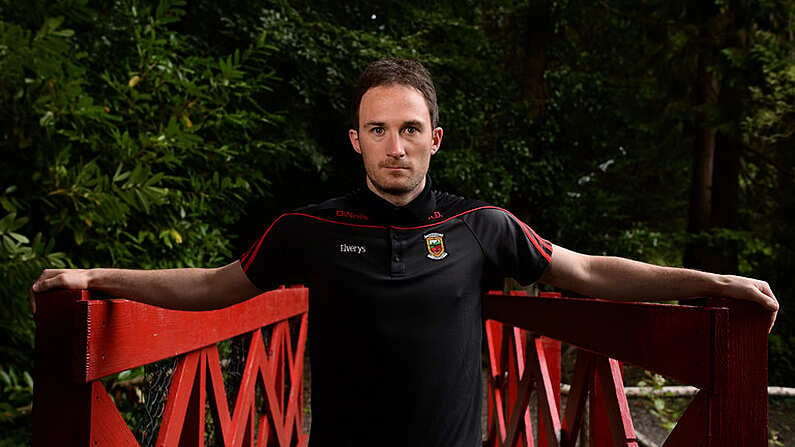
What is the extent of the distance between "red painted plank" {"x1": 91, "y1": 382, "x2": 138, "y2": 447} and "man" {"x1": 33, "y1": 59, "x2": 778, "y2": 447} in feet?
1.22

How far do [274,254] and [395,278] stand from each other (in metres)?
0.39

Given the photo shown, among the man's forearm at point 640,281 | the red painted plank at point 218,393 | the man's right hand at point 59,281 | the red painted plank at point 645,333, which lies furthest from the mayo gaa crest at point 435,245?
the man's right hand at point 59,281

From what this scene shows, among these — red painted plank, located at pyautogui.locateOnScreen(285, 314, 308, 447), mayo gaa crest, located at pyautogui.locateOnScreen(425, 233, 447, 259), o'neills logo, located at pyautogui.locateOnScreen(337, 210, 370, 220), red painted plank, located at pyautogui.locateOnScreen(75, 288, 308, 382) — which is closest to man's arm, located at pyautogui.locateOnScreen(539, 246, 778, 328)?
mayo gaa crest, located at pyautogui.locateOnScreen(425, 233, 447, 259)

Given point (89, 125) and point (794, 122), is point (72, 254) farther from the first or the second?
point (794, 122)

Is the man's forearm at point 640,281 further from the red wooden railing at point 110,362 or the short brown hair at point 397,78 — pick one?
the red wooden railing at point 110,362

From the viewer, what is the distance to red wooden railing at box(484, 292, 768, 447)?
1105 mm

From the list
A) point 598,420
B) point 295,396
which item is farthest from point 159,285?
point 295,396

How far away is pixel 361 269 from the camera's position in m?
1.76

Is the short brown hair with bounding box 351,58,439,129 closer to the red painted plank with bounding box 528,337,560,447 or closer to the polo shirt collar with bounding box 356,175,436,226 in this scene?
the polo shirt collar with bounding box 356,175,436,226

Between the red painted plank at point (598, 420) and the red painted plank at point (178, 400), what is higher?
the red painted plank at point (178, 400)

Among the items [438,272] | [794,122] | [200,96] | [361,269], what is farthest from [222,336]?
[794,122]

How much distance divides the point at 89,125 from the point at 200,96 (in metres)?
0.81

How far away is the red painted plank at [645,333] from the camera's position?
116cm

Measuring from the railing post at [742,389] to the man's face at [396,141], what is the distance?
1.00 meters
